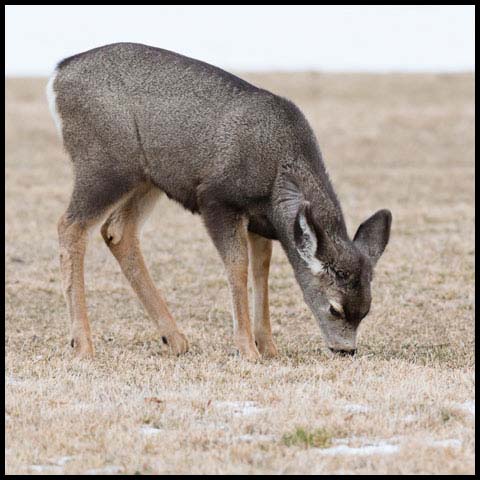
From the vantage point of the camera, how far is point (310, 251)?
9.45 meters

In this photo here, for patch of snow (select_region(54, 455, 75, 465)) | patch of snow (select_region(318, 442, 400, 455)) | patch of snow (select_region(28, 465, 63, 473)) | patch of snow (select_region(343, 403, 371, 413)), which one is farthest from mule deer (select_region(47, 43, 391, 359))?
patch of snow (select_region(28, 465, 63, 473))

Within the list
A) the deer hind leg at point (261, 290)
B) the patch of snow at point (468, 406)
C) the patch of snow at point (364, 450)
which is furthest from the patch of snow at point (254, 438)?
the deer hind leg at point (261, 290)

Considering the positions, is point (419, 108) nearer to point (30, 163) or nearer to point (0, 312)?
point (30, 163)

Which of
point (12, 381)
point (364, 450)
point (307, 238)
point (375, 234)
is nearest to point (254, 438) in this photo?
point (364, 450)

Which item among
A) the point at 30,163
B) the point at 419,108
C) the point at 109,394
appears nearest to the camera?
the point at 109,394

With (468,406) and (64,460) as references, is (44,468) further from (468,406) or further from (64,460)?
(468,406)

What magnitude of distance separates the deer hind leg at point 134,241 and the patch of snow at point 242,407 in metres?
3.29

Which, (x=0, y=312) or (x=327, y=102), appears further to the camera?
(x=327, y=102)

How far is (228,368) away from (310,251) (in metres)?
1.23

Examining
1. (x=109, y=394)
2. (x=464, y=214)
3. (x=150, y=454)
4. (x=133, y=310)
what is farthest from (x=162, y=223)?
(x=150, y=454)

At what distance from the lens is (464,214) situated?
69.4 feet

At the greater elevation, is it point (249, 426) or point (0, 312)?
point (249, 426)

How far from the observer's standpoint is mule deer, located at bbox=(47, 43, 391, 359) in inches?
377

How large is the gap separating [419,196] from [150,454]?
60.4 feet
